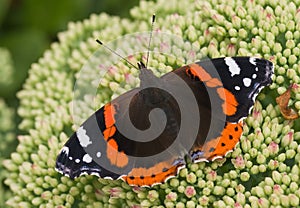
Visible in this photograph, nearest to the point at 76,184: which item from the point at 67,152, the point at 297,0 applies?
the point at 67,152

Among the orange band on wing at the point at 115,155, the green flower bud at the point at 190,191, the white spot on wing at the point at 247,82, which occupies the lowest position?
the green flower bud at the point at 190,191

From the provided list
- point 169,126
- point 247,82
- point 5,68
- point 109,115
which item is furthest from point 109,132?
point 5,68

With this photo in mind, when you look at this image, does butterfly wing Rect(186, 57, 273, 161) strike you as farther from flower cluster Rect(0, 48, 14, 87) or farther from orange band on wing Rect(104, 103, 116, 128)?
flower cluster Rect(0, 48, 14, 87)

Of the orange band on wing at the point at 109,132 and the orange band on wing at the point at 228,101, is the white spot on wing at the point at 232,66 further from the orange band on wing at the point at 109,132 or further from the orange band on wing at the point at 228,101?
the orange band on wing at the point at 109,132

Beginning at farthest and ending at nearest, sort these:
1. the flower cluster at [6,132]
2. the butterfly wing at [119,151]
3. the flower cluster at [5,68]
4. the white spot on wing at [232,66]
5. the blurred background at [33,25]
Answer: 1. the blurred background at [33,25]
2. the flower cluster at [5,68]
3. the flower cluster at [6,132]
4. the white spot on wing at [232,66]
5. the butterfly wing at [119,151]

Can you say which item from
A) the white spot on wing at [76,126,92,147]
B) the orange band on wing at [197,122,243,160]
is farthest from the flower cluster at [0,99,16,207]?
the orange band on wing at [197,122,243,160]

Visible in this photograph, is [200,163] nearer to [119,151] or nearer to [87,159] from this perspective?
[119,151]

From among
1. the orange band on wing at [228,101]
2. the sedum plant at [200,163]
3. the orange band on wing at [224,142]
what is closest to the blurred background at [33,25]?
the sedum plant at [200,163]
